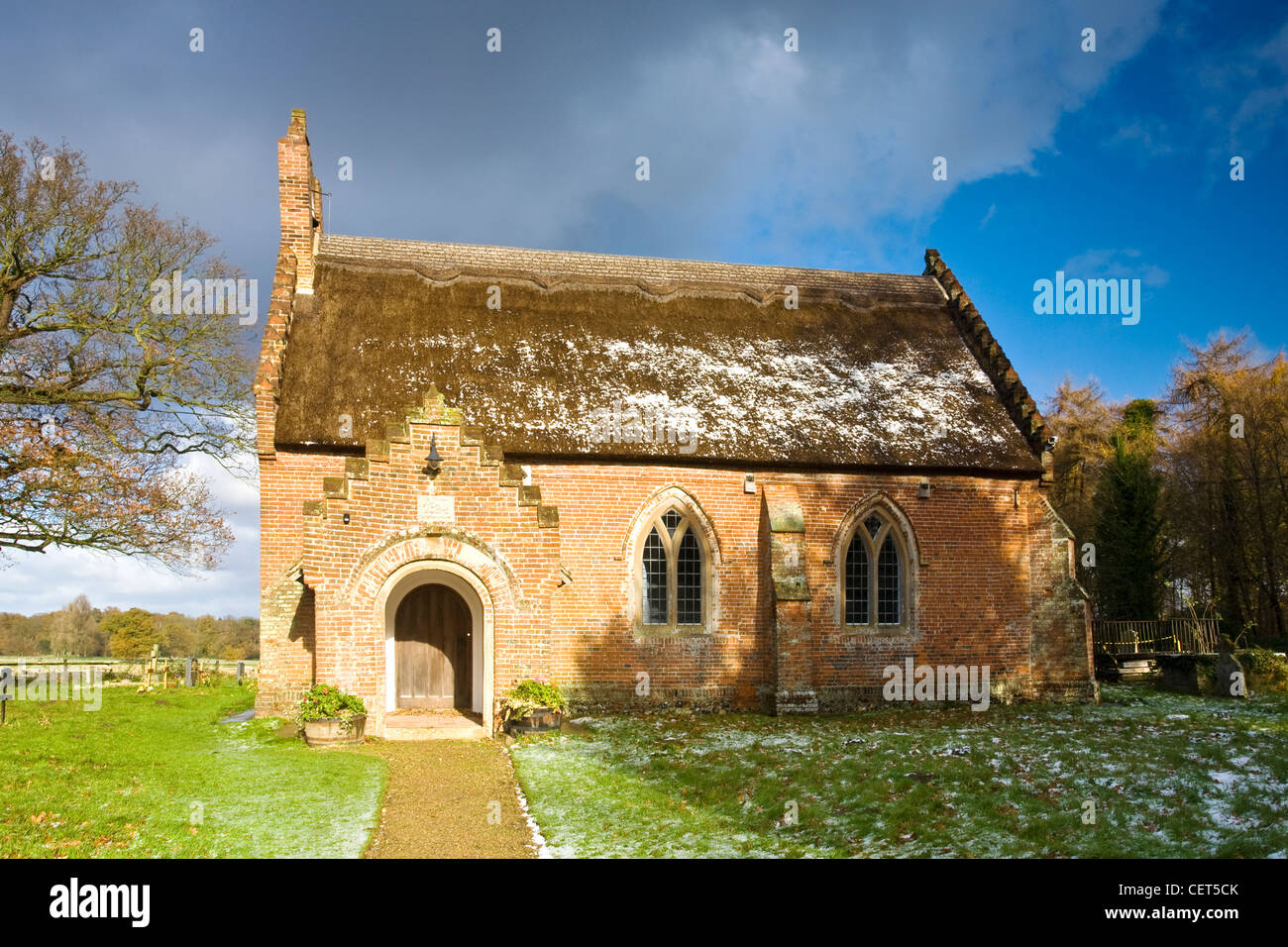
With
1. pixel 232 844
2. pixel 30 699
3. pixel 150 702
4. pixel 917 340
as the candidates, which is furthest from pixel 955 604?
pixel 30 699

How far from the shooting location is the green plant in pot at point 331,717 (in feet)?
48.6

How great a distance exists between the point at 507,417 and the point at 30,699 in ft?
46.5

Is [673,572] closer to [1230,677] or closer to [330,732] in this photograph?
[330,732]

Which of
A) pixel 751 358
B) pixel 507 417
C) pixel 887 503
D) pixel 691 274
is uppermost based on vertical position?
pixel 691 274

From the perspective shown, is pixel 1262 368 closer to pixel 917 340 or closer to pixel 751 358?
pixel 917 340

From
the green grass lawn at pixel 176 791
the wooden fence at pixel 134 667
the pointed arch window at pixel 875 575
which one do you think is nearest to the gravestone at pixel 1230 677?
the pointed arch window at pixel 875 575

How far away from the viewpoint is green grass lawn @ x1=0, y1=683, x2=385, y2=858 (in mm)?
9211

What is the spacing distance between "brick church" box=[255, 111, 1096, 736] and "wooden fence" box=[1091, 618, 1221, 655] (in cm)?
975

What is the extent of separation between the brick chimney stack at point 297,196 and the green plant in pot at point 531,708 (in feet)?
37.5

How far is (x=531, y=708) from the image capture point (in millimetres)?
15766

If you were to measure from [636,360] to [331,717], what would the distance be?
10730mm

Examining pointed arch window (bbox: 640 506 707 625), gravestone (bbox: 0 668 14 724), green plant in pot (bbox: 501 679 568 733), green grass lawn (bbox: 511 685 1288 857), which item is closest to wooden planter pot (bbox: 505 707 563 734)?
green plant in pot (bbox: 501 679 568 733)

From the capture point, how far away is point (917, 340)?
2405 cm

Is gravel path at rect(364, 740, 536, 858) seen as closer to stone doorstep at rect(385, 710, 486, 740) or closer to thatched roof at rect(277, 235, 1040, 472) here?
stone doorstep at rect(385, 710, 486, 740)
